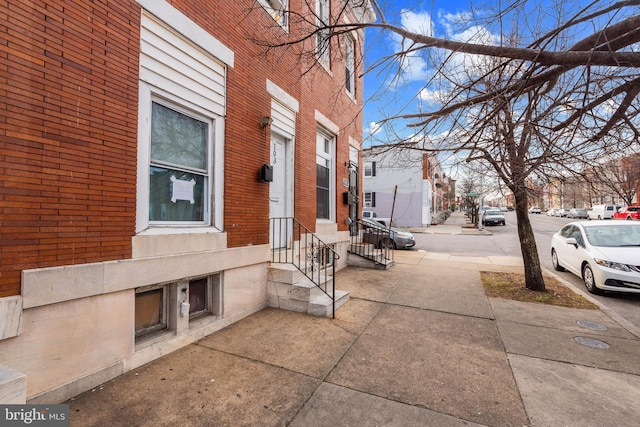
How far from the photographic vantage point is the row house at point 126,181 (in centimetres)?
255

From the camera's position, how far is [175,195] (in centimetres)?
406

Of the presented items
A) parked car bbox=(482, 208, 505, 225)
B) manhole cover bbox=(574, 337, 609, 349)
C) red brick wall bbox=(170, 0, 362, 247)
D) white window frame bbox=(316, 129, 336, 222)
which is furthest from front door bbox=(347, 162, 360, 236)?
parked car bbox=(482, 208, 505, 225)

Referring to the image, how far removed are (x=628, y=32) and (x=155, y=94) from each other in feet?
17.6

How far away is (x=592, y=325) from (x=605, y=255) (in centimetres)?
250

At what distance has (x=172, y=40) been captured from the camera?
3.88m

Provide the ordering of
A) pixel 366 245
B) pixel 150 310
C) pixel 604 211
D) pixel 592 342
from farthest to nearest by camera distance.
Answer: pixel 604 211, pixel 366 245, pixel 592 342, pixel 150 310

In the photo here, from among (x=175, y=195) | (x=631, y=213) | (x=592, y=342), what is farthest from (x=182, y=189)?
(x=631, y=213)

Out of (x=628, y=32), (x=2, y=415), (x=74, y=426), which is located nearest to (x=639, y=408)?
(x=628, y=32)

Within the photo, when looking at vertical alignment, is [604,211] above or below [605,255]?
above

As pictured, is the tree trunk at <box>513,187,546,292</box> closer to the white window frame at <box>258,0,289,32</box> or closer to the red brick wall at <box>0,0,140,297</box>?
the white window frame at <box>258,0,289,32</box>

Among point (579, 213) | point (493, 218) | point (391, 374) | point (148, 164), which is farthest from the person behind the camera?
point (579, 213)

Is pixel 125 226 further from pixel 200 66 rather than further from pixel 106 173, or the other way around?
pixel 200 66

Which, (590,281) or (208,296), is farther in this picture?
(590,281)

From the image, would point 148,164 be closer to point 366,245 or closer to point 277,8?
point 277,8
